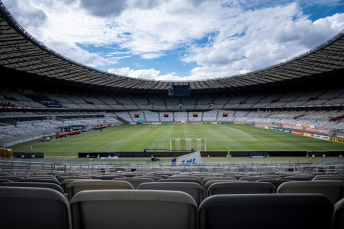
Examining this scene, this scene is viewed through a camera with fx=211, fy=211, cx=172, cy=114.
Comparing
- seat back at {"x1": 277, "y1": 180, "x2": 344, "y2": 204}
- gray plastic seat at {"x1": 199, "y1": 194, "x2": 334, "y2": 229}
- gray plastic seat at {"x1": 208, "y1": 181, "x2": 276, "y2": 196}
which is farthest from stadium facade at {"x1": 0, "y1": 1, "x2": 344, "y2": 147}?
seat back at {"x1": 277, "y1": 180, "x2": 344, "y2": 204}

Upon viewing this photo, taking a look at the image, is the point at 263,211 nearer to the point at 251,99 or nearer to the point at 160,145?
the point at 160,145

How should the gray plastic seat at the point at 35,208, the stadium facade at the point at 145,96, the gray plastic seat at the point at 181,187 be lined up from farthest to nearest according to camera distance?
the stadium facade at the point at 145,96
the gray plastic seat at the point at 181,187
the gray plastic seat at the point at 35,208

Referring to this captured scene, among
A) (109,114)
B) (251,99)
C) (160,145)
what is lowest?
(160,145)

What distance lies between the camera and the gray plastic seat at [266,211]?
1.64 meters

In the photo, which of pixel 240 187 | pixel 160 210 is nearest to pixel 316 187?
pixel 240 187

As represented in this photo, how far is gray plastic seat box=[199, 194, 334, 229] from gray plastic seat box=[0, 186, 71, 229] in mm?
1173

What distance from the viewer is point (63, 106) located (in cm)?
6431

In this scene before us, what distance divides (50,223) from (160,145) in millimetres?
31797

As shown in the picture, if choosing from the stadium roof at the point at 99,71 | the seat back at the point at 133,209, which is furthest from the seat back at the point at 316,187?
the stadium roof at the point at 99,71

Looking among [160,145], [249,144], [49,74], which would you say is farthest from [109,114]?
[249,144]

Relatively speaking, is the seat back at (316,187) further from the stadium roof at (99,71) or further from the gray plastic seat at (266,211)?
the stadium roof at (99,71)

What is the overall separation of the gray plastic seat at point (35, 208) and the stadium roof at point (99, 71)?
30.5 metres

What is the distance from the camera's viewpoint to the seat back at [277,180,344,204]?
2.53 m

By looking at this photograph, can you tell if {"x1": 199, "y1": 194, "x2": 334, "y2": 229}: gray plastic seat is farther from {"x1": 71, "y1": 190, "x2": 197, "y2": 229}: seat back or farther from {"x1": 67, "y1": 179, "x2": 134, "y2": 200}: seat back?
{"x1": 67, "y1": 179, "x2": 134, "y2": 200}: seat back
